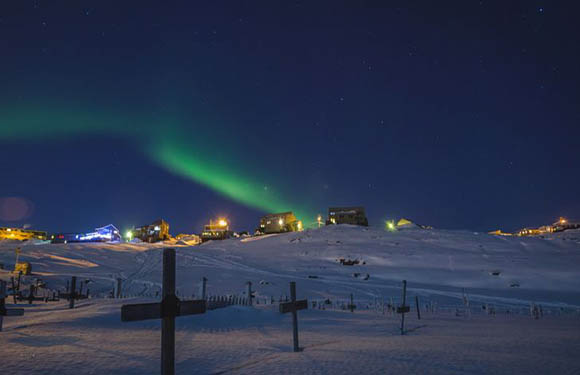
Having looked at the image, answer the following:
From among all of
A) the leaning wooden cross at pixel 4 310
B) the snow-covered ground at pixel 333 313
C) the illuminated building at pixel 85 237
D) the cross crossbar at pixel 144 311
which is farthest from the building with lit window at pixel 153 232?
the cross crossbar at pixel 144 311

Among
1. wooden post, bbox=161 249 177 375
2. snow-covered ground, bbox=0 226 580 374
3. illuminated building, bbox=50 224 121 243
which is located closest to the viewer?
wooden post, bbox=161 249 177 375

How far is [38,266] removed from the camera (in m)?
42.7

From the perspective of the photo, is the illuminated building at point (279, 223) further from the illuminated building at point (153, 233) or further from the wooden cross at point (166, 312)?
the wooden cross at point (166, 312)

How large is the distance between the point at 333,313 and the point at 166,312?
50.8 feet

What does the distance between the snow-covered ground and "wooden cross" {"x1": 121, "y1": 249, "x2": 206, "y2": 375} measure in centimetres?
285

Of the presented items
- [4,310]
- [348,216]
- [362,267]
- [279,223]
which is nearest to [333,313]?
[4,310]

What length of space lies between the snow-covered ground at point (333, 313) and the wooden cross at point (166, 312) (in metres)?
2.85

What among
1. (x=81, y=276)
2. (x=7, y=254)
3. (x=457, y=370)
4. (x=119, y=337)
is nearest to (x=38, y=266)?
(x=81, y=276)

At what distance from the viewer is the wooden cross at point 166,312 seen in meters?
5.16

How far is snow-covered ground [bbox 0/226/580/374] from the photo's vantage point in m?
8.27

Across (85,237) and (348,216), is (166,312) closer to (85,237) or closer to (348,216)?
(348,216)

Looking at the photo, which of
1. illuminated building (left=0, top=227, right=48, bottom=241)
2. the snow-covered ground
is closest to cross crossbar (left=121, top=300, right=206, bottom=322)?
the snow-covered ground

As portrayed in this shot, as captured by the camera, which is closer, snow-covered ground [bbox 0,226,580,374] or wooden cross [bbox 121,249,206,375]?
wooden cross [bbox 121,249,206,375]

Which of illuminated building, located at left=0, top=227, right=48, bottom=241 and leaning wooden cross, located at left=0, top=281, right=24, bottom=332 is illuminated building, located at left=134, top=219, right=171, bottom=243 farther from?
leaning wooden cross, located at left=0, top=281, right=24, bottom=332
